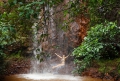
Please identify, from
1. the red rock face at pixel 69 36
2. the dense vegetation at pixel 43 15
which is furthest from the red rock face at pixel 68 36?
the dense vegetation at pixel 43 15

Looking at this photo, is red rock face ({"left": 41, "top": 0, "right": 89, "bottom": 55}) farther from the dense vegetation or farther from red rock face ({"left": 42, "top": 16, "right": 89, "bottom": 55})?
the dense vegetation

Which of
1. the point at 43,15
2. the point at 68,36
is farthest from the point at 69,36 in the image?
the point at 43,15

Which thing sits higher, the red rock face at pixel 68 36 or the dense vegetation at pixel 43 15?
the dense vegetation at pixel 43 15

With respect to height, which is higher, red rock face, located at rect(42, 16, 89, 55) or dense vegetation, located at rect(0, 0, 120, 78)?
dense vegetation, located at rect(0, 0, 120, 78)

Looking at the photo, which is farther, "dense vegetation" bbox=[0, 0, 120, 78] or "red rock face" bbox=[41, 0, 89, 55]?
"red rock face" bbox=[41, 0, 89, 55]

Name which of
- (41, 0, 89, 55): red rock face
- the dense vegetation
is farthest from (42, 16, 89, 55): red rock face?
the dense vegetation

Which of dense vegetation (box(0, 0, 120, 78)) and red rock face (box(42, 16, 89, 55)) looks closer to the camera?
dense vegetation (box(0, 0, 120, 78))

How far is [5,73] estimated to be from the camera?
9133mm

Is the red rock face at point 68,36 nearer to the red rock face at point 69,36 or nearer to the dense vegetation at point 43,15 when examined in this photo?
the red rock face at point 69,36

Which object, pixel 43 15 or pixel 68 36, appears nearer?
pixel 43 15

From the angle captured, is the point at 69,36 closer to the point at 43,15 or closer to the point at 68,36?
the point at 68,36

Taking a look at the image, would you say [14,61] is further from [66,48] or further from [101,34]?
[101,34]

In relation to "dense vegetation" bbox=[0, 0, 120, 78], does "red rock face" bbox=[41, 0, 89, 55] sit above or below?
below

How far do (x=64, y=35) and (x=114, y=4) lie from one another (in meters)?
7.76
